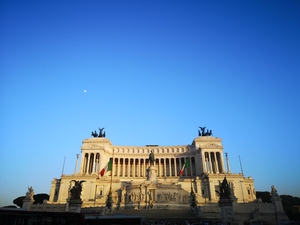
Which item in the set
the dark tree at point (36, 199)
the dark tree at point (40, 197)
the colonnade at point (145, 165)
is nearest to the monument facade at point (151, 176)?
the colonnade at point (145, 165)

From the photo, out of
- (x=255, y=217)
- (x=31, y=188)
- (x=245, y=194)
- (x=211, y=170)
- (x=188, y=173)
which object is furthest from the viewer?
(x=188, y=173)

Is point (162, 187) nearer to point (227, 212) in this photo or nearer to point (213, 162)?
point (227, 212)

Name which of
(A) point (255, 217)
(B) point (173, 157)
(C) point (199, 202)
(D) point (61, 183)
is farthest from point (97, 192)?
(A) point (255, 217)

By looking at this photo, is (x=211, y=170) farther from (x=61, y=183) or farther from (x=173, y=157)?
(x=61, y=183)

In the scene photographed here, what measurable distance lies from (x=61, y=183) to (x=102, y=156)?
16.9 metres

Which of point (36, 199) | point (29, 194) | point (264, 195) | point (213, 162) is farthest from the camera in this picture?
point (36, 199)

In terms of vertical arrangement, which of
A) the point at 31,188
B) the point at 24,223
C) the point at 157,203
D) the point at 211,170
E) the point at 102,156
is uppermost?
the point at 102,156

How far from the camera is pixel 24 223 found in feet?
49.1

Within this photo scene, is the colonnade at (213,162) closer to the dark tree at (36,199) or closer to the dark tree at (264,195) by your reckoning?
the dark tree at (264,195)

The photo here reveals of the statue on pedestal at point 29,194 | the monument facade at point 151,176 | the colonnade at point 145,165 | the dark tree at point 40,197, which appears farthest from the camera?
the colonnade at point 145,165

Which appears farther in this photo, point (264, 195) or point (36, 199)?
point (36, 199)

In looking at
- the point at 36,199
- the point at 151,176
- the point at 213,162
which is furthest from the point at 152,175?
the point at 36,199

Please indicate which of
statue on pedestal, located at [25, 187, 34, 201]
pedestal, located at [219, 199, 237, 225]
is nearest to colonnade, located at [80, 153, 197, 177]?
statue on pedestal, located at [25, 187, 34, 201]

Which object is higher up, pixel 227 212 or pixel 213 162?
pixel 213 162
